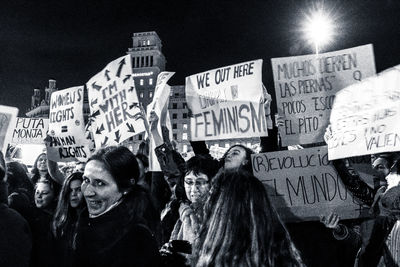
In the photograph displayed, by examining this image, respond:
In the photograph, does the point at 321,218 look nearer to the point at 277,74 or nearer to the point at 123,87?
the point at 277,74

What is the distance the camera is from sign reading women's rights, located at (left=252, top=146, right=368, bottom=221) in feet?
15.3

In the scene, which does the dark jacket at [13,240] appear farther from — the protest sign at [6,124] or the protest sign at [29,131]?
the protest sign at [29,131]

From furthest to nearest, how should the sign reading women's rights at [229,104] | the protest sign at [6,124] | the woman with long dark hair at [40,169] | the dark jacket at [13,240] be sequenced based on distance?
the woman with long dark hair at [40,169], the protest sign at [6,124], the sign reading women's rights at [229,104], the dark jacket at [13,240]

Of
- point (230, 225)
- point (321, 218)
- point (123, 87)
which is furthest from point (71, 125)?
point (230, 225)

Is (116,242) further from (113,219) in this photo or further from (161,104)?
(161,104)

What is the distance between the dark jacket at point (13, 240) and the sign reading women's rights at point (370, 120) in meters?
3.06

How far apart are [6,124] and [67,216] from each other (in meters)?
2.24

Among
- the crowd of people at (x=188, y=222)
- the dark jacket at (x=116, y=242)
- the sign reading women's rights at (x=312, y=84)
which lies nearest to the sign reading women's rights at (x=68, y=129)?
the crowd of people at (x=188, y=222)

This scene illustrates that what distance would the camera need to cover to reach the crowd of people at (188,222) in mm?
2354

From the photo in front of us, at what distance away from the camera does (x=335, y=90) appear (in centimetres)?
530

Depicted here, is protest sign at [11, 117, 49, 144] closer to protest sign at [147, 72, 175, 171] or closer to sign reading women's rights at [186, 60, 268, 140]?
protest sign at [147, 72, 175, 171]

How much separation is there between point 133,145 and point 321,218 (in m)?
87.8

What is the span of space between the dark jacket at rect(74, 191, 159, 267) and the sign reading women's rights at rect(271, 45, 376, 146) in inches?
114

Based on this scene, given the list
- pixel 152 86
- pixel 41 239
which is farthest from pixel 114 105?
pixel 152 86
